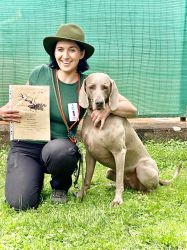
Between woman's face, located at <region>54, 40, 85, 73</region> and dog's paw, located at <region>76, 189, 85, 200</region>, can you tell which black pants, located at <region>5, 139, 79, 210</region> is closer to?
dog's paw, located at <region>76, 189, 85, 200</region>

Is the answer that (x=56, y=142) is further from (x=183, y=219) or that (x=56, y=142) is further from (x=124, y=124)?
(x=183, y=219)

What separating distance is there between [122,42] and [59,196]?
3.21m

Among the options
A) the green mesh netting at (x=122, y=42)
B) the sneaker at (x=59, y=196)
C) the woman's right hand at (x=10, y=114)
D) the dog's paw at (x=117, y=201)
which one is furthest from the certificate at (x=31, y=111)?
the green mesh netting at (x=122, y=42)

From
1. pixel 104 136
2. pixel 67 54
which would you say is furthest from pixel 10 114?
pixel 104 136

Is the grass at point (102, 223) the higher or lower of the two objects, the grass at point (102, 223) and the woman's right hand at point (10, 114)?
the lower

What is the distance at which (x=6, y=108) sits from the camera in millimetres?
4418

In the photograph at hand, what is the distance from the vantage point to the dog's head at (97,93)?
4328mm

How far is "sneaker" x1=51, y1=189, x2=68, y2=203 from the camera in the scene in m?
4.53

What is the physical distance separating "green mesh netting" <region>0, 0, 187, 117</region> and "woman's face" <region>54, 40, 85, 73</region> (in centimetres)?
255

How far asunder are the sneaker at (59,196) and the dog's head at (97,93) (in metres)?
0.85

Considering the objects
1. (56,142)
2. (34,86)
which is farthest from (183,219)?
(34,86)

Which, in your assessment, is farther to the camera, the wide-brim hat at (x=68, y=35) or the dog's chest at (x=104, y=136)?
the dog's chest at (x=104, y=136)

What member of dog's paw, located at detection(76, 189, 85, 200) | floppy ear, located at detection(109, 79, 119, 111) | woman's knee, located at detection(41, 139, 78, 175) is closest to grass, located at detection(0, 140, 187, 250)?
dog's paw, located at detection(76, 189, 85, 200)

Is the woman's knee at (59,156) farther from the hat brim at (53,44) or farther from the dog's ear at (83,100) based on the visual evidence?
the hat brim at (53,44)
